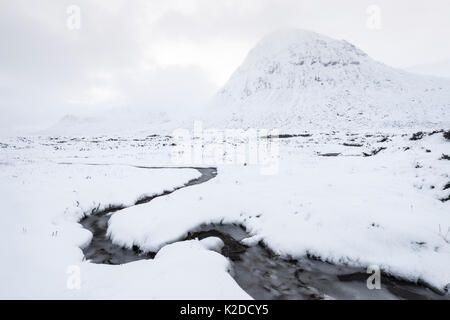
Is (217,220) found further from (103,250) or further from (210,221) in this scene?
(103,250)

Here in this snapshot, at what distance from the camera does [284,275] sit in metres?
6.92

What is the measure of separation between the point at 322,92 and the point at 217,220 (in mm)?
102297

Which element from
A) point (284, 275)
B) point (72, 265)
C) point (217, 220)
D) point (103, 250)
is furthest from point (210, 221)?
point (72, 265)

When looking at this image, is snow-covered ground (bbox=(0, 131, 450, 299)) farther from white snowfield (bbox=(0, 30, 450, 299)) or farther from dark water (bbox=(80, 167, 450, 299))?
dark water (bbox=(80, 167, 450, 299))

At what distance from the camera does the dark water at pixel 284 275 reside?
6090 millimetres

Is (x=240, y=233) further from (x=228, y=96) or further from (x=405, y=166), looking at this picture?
(x=228, y=96)

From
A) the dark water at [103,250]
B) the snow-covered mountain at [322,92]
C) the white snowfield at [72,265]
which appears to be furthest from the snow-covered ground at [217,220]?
the snow-covered mountain at [322,92]

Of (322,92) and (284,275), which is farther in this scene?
(322,92)

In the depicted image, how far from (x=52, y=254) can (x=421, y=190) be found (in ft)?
44.8

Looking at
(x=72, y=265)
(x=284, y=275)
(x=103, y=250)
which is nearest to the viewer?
(x=72, y=265)

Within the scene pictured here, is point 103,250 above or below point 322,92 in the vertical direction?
below

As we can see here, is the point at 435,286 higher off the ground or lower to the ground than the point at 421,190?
lower

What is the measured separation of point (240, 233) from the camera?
9555 mm
